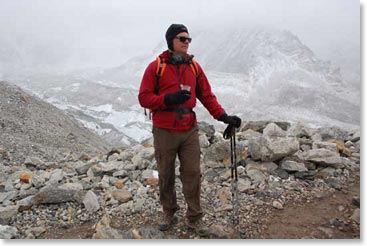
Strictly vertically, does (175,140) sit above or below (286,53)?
above

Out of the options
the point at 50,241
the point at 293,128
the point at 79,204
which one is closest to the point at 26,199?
the point at 79,204

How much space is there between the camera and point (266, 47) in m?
110

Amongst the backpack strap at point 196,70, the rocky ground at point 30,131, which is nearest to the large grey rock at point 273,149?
the backpack strap at point 196,70

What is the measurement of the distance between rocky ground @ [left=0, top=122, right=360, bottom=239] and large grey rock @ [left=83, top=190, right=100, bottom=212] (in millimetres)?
13

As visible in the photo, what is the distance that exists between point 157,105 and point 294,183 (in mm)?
2632

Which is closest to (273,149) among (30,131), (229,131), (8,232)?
(229,131)

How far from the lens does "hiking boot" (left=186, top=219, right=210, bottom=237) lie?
3555 mm

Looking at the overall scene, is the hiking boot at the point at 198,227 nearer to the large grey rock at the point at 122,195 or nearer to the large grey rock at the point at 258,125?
the large grey rock at the point at 122,195

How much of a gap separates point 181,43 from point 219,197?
2.19 m

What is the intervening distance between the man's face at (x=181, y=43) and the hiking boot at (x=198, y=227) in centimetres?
176

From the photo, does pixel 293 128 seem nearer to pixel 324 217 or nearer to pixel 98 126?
pixel 324 217

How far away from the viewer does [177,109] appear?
3.23 metres

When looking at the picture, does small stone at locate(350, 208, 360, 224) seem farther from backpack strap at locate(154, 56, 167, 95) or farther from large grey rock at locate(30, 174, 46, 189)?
large grey rock at locate(30, 174, 46, 189)

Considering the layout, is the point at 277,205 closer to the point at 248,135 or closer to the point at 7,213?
the point at 248,135
